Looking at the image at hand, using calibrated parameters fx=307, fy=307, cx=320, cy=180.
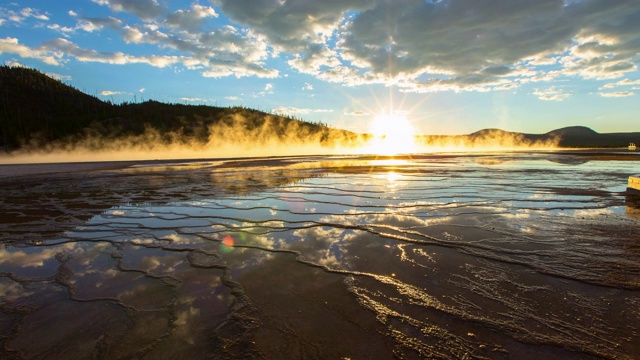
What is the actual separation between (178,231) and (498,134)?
223m

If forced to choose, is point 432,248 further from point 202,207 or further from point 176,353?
point 202,207

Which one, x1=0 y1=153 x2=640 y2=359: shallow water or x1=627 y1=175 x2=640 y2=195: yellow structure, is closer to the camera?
x1=0 y1=153 x2=640 y2=359: shallow water

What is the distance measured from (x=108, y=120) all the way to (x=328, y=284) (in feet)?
357

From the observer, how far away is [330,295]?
161 inches

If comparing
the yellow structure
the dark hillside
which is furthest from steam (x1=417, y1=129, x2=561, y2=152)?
the dark hillside

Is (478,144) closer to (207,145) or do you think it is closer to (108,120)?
(207,145)

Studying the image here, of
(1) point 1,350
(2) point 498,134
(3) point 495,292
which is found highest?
(2) point 498,134

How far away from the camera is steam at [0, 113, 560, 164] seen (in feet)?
209

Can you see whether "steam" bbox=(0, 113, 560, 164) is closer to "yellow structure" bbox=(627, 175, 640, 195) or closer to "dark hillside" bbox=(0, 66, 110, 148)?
"dark hillside" bbox=(0, 66, 110, 148)

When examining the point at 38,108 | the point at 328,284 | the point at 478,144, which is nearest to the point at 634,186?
Answer: the point at 328,284

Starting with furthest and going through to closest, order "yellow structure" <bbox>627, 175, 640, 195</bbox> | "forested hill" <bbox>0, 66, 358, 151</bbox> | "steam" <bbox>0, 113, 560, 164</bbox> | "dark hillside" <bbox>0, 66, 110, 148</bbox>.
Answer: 1. "forested hill" <bbox>0, 66, 358, 151</bbox>
2. "dark hillside" <bbox>0, 66, 110, 148</bbox>
3. "steam" <bbox>0, 113, 560, 164</bbox>
4. "yellow structure" <bbox>627, 175, 640, 195</bbox>

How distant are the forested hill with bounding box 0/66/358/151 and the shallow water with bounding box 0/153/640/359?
285ft

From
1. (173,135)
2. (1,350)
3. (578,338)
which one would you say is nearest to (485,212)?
(578,338)

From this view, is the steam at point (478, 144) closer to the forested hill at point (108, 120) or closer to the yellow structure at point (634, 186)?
the forested hill at point (108, 120)
